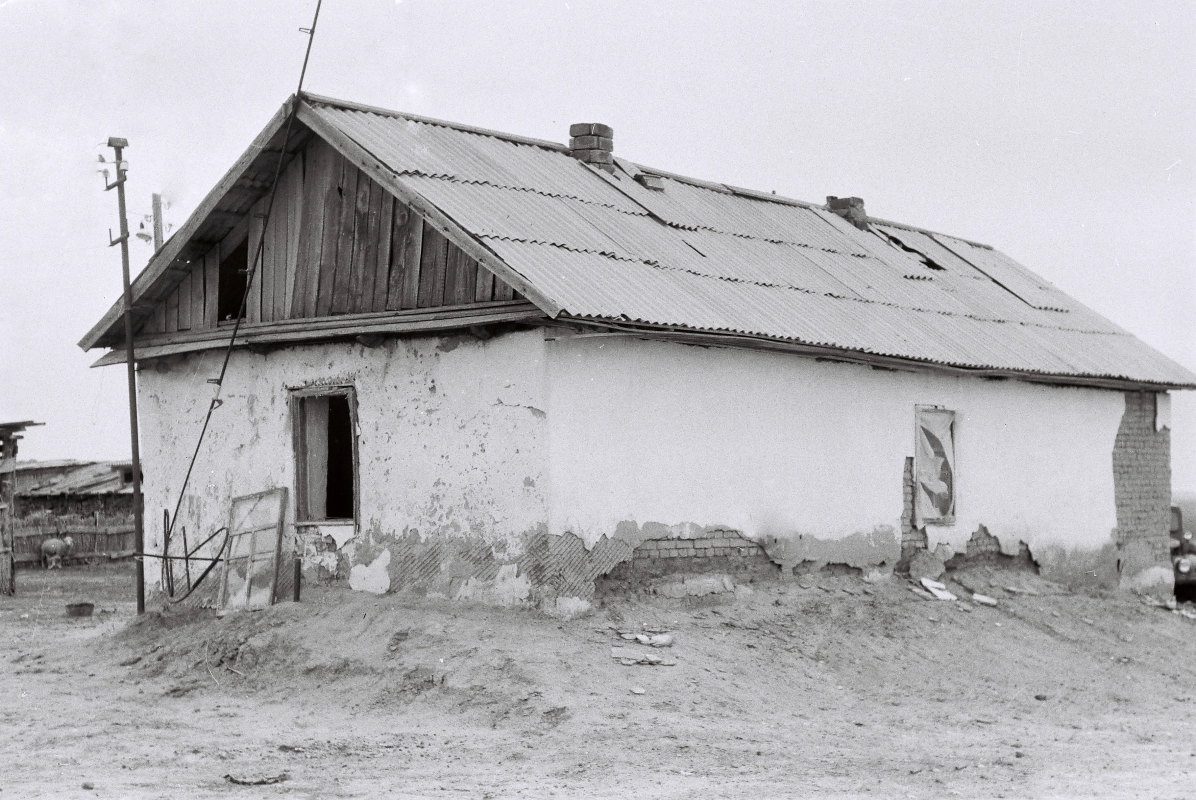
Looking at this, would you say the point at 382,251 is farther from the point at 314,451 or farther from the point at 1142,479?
the point at 1142,479

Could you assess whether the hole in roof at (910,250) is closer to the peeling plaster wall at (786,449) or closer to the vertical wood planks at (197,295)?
the peeling plaster wall at (786,449)

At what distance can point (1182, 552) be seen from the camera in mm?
17750

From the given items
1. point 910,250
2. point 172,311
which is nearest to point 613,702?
point 172,311

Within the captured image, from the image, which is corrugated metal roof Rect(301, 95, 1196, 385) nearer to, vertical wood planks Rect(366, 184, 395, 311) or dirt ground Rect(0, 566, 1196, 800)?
vertical wood planks Rect(366, 184, 395, 311)

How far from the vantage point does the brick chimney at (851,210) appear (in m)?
18.3

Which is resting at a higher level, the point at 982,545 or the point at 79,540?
the point at 982,545

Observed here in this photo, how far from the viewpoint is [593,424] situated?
11.0m

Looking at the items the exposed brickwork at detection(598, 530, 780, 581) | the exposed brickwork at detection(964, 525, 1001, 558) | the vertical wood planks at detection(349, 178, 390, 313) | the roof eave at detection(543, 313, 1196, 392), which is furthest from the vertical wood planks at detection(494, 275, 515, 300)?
the exposed brickwork at detection(964, 525, 1001, 558)

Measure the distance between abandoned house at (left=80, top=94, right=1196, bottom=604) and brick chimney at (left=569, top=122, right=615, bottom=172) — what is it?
1.2 inches

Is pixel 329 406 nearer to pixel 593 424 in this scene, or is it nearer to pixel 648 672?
pixel 593 424

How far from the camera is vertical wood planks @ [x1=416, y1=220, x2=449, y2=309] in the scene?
11422mm

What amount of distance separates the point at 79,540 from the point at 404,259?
16.9 meters

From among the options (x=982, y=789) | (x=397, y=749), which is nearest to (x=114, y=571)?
(x=397, y=749)

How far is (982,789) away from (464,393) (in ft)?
16.5
